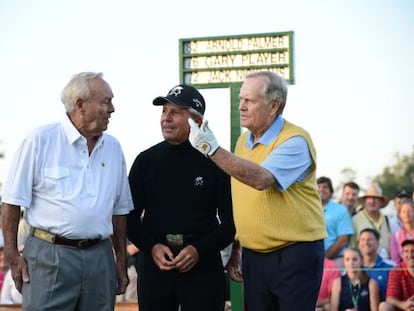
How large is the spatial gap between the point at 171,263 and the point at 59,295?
702 mm

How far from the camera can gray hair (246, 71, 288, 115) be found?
14.2ft

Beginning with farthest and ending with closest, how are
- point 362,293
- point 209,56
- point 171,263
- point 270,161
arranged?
point 362,293 → point 209,56 → point 171,263 → point 270,161

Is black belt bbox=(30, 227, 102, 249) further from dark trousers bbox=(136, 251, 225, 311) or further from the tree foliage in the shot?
the tree foliage

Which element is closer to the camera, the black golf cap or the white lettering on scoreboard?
the black golf cap

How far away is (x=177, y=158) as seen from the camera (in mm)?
4840

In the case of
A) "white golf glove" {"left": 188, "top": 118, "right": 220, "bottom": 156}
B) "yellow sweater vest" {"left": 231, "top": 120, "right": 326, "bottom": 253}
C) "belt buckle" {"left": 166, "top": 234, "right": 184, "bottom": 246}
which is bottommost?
"belt buckle" {"left": 166, "top": 234, "right": 184, "bottom": 246}

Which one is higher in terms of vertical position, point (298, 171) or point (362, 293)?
point (298, 171)

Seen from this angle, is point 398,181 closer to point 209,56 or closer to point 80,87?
point 209,56

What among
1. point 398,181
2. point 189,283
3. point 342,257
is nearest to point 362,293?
point 342,257

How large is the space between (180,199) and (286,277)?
0.88 metres

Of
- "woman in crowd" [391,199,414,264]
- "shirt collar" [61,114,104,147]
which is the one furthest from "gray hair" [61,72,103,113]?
"woman in crowd" [391,199,414,264]

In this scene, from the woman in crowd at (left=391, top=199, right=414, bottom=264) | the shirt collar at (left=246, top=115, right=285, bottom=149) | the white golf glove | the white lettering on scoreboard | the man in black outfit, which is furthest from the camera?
the woman in crowd at (left=391, top=199, right=414, bottom=264)

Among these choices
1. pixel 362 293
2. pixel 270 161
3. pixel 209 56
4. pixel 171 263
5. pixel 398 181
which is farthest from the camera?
pixel 398 181

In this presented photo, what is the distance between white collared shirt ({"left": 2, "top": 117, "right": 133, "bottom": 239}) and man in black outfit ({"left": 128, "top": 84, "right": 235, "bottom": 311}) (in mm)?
452
